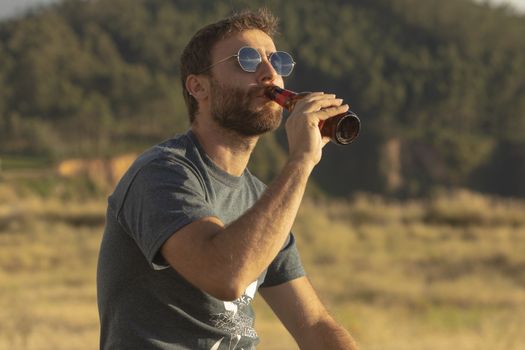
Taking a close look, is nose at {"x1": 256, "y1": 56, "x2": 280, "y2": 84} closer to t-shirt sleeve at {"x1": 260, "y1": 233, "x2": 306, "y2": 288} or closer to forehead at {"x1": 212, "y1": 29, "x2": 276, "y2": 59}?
forehead at {"x1": 212, "y1": 29, "x2": 276, "y2": 59}

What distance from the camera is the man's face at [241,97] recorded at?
102 inches

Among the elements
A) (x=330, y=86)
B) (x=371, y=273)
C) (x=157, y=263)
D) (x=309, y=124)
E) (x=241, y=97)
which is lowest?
(x=157, y=263)

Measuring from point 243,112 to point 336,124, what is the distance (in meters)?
0.26

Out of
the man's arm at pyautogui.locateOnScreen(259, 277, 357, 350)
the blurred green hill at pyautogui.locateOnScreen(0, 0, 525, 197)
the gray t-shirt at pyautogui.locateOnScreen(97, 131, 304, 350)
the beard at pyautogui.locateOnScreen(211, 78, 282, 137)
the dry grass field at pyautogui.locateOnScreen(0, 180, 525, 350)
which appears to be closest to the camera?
the gray t-shirt at pyautogui.locateOnScreen(97, 131, 304, 350)

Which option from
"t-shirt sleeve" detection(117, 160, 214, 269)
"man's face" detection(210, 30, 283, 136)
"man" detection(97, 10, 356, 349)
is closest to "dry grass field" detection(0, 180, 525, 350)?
"man" detection(97, 10, 356, 349)

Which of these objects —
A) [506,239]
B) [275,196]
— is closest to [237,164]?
[275,196]

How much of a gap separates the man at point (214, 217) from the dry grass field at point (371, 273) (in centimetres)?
522

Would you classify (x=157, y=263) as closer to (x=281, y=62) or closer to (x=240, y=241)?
(x=240, y=241)

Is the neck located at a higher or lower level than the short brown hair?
lower

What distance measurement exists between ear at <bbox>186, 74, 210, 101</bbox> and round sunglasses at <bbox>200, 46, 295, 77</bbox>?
0.03m

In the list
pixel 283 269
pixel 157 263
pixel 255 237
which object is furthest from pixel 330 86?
pixel 255 237

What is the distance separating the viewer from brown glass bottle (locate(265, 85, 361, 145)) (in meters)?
2.47

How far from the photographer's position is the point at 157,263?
236cm

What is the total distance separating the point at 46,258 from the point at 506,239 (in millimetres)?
9021
